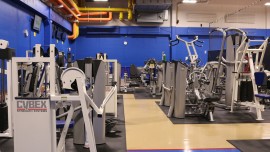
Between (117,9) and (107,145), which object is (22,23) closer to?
(107,145)

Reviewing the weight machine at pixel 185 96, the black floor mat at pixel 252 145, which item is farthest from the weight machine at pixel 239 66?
the black floor mat at pixel 252 145

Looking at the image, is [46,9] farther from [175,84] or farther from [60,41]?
[175,84]

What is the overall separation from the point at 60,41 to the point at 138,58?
435 cm

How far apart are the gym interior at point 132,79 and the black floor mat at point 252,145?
0.05ft

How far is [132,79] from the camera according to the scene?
37.3 ft

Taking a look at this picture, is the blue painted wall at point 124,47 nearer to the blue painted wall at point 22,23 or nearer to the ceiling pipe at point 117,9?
the ceiling pipe at point 117,9

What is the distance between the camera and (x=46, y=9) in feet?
28.8

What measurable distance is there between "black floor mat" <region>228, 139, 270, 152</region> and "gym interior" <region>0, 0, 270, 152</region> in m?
0.01

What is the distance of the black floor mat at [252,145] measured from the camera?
3631 millimetres

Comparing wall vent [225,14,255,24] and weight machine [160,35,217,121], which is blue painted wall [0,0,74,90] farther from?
wall vent [225,14,255,24]

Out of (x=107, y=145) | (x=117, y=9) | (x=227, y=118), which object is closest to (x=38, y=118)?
(x=107, y=145)

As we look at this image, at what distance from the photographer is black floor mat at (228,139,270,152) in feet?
11.9

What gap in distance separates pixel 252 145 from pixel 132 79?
779 cm

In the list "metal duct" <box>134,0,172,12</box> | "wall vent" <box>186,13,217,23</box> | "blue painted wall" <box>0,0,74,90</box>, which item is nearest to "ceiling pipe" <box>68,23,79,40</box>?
"metal duct" <box>134,0,172,12</box>
